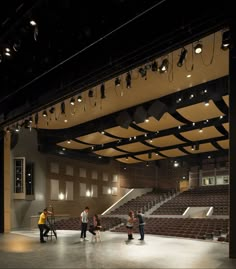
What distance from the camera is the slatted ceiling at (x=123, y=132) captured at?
735 inches

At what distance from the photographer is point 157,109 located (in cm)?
1477

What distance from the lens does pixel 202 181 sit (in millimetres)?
28312

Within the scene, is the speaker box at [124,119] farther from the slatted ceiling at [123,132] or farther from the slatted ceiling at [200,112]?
the slatted ceiling at [200,112]

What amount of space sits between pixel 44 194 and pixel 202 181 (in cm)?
1375

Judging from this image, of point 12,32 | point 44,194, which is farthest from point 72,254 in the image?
point 44,194

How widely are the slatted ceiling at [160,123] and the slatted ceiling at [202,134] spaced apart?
144 cm

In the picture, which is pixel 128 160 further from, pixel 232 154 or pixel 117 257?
pixel 232 154

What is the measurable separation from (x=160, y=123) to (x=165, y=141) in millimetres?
3971

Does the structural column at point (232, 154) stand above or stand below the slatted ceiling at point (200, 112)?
below

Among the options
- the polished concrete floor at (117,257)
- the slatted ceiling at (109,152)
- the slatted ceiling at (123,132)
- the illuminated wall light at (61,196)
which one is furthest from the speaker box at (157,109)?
the illuminated wall light at (61,196)

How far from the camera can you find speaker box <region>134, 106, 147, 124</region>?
51.0 feet

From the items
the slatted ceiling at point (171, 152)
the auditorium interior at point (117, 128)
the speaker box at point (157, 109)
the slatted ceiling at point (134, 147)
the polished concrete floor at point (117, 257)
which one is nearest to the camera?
the auditorium interior at point (117, 128)

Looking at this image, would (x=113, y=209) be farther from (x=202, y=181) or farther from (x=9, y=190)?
(x=9, y=190)

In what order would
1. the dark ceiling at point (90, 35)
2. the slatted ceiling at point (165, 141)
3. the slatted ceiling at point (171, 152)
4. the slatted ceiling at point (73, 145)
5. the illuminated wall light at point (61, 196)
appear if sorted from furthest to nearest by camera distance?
the slatted ceiling at point (171, 152) → the illuminated wall light at point (61, 196) → the slatted ceiling at point (73, 145) → the slatted ceiling at point (165, 141) → the dark ceiling at point (90, 35)
